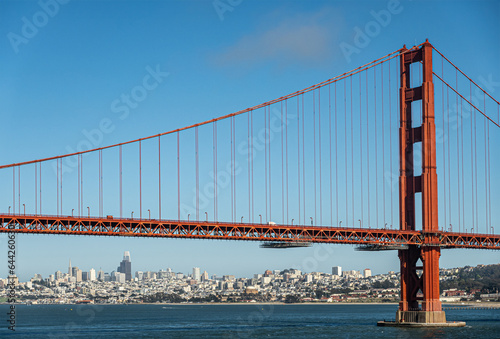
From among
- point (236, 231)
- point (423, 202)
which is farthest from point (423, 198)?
point (236, 231)

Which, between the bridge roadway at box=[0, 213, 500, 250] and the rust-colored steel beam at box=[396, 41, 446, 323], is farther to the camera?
the rust-colored steel beam at box=[396, 41, 446, 323]

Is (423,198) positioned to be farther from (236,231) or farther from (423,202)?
(236,231)

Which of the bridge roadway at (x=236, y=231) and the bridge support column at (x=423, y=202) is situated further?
the bridge support column at (x=423, y=202)

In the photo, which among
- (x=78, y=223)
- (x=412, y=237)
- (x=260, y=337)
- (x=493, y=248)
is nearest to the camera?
(x=78, y=223)

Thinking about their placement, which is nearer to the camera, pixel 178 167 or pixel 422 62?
pixel 178 167

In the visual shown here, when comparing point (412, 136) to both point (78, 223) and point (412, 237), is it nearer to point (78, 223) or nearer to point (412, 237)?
point (412, 237)

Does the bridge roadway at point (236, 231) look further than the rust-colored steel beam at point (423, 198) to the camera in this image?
No

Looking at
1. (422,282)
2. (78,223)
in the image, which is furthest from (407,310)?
(78,223)

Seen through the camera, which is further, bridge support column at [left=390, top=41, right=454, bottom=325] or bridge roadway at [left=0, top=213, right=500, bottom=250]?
bridge support column at [left=390, top=41, right=454, bottom=325]
